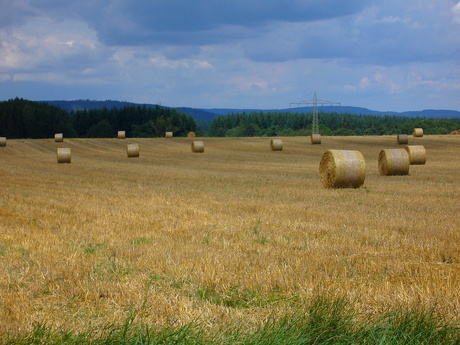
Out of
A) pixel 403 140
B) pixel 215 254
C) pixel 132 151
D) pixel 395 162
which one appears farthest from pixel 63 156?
pixel 403 140

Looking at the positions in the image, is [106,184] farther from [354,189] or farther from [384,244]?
[384,244]

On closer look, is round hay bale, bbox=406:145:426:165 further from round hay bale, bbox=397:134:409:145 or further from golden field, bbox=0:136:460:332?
round hay bale, bbox=397:134:409:145

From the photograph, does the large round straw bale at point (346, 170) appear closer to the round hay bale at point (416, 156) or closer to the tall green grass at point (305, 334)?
the round hay bale at point (416, 156)

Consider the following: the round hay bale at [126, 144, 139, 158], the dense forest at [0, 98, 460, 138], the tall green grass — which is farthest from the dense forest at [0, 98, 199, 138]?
the tall green grass

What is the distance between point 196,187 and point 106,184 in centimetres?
376

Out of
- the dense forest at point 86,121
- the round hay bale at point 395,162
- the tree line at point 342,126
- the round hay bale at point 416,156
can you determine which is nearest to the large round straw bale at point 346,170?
the round hay bale at point 395,162

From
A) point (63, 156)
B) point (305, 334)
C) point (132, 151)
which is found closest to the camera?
point (305, 334)

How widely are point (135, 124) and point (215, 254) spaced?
158825 mm

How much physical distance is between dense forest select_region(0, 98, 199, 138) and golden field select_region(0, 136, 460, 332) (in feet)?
390

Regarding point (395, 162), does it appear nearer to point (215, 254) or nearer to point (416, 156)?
point (416, 156)

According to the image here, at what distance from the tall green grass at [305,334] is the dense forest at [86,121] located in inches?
5172

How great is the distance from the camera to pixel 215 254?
27.6 feet

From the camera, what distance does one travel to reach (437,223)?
11.9 m

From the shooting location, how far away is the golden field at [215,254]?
6.00 m
